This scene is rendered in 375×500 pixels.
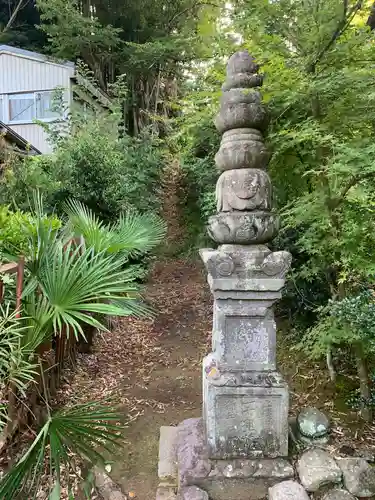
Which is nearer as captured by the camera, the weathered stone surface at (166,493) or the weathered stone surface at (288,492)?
the weathered stone surface at (288,492)

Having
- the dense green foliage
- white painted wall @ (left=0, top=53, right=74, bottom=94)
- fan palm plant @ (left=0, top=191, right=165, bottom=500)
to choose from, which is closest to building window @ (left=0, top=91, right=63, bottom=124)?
white painted wall @ (left=0, top=53, right=74, bottom=94)

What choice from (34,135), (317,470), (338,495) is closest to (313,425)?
(317,470)

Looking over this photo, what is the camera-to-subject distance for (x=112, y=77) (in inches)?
529

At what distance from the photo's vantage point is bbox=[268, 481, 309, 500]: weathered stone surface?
90.1 inches

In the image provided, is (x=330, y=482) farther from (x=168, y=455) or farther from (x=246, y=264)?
(x=246, y=264)

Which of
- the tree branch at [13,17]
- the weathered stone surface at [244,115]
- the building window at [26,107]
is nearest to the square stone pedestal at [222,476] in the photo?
the weathered stone surface at [244,115]

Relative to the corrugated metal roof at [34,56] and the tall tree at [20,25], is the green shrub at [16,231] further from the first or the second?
the tall tree at [20,25]

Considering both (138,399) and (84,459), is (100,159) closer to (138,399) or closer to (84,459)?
(138,399)

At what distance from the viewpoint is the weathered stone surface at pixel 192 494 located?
7.56 ft

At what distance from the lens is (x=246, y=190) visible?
243cm

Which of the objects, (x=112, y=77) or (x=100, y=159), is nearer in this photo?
(x=100, y=159)

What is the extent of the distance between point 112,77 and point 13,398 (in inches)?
517

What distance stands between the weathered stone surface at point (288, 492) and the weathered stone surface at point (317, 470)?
6 cm

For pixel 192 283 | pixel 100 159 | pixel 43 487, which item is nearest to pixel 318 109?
pixel 43 487
